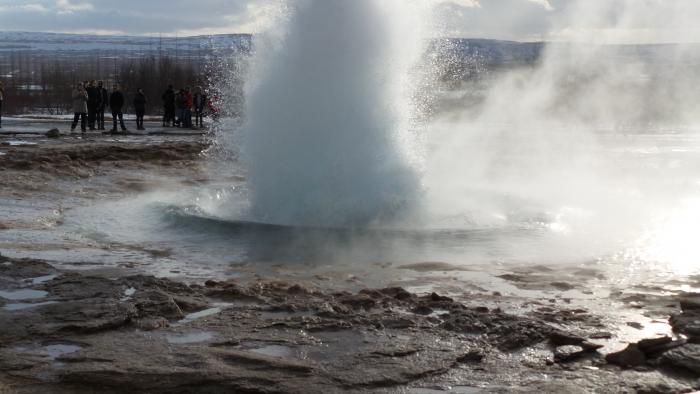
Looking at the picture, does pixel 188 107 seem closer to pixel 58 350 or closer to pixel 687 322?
pixel 58 350

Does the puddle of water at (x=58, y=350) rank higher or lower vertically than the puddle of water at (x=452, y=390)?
lower

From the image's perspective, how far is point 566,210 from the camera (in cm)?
1002

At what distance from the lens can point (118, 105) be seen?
2139cm

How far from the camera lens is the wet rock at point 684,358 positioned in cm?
434

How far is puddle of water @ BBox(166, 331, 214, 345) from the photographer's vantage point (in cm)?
475

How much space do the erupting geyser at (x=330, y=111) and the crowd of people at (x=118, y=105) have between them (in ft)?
39.2

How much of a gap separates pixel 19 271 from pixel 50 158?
8570mm

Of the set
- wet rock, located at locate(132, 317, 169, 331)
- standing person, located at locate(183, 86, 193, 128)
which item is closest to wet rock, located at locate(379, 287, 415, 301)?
wet rock, located at locate(132, 317, 169, 331)

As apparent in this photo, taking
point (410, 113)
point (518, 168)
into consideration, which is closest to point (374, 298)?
point (410, 113)

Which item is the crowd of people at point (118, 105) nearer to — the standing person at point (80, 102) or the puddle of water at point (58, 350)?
the standing person at point (80, 102)

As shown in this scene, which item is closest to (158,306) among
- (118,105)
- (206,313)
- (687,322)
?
(206,313)

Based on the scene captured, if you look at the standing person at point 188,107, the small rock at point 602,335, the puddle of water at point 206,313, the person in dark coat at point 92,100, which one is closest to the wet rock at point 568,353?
the small rock at point 602,335

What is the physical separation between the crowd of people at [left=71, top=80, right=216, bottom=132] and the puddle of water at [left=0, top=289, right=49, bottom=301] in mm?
15498

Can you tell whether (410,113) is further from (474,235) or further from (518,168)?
(518,168)
